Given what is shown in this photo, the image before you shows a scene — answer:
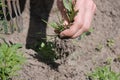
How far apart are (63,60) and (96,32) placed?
1.72 ft

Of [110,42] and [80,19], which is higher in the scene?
[80,19]

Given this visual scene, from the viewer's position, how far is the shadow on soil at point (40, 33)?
2342mm

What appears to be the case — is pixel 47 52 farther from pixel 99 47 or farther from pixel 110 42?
pixel 110 42

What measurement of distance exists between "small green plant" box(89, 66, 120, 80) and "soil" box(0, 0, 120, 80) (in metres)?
0.06

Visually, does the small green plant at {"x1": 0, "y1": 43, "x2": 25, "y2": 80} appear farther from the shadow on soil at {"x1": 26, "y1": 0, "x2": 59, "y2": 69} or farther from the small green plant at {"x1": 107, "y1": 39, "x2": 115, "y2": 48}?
the small green plant at {"x1": 107, "y1": 39, "x2": 115, "y2": 48}

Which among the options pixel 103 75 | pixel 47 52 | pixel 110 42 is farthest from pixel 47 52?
pixel 110 42

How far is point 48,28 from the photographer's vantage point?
2678 millimetres

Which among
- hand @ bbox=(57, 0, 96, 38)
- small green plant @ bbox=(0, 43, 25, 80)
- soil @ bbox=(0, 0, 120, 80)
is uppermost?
hand @ bbox=(57, 0, 96, 38)

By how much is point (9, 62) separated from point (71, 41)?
62cm

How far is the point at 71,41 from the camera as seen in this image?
8.14 ft

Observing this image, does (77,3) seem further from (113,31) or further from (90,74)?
(113,31)

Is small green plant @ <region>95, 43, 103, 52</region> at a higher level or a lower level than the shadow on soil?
lower

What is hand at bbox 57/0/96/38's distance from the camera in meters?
1.97

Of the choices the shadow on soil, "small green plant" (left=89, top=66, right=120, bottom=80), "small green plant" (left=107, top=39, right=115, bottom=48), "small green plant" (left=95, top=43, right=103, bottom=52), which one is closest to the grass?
the shadow on soil
